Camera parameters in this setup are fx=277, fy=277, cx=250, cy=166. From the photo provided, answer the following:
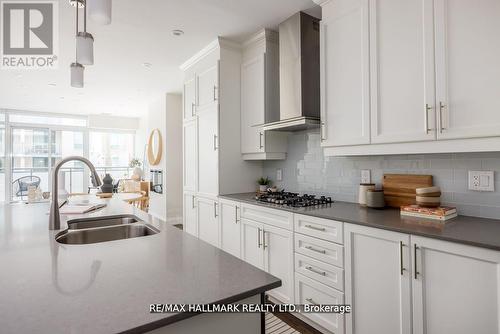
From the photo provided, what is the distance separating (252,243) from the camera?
101 inches

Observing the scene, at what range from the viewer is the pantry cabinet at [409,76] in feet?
4.75

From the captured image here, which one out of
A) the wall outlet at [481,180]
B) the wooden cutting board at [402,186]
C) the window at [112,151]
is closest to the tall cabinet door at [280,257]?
the wooden cutting board at [402,186]

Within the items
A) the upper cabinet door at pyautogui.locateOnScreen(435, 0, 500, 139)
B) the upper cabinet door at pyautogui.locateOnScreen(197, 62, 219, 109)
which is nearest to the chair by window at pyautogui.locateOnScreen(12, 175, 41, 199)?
the upper cabinet door at pyautogui.locateOnScreen(197, 62, 219, 109)

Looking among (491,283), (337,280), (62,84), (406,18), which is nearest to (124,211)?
(337,280)

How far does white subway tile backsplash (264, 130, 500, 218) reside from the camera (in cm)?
169

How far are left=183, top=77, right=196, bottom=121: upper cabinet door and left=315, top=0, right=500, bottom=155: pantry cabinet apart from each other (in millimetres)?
1872

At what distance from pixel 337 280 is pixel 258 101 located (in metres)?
1.92

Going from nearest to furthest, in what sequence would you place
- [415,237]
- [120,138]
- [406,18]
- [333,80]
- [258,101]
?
[415,237]
[406,18]
[333,80]
[258,101]
[120,138]

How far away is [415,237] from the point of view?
55.4 inches

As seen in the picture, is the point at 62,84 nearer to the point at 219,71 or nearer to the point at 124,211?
the point at 219,71

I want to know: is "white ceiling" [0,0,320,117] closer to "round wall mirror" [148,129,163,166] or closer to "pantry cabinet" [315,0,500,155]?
"pantry cabinet" [315,0,500,155]

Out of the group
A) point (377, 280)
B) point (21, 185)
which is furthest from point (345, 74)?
point (21, 185)

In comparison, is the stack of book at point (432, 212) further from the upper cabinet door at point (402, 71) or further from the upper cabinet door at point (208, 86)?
the upper cabinet door at point (208, 86)

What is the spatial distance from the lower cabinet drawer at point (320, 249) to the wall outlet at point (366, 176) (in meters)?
0.75
